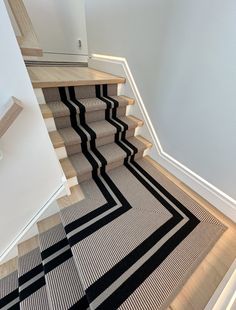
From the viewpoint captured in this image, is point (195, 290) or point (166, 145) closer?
point (195, 290)

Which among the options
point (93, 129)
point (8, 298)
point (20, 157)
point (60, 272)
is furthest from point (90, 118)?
point (8, 298)

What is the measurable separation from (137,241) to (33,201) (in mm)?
853

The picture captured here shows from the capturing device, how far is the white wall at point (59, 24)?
2.32 meters

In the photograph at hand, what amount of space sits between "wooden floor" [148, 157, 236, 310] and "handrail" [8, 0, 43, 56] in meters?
1.56

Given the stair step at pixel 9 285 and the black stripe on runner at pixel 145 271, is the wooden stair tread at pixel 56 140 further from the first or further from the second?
the stair step at pixel 9 285

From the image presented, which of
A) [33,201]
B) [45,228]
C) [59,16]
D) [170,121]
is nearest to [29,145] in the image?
[33,201]

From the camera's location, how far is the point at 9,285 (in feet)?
4.46

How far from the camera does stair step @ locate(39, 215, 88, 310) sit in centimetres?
94

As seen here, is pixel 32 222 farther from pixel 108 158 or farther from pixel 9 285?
pixel 108 158

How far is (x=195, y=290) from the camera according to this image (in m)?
0.95

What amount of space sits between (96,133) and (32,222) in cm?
92

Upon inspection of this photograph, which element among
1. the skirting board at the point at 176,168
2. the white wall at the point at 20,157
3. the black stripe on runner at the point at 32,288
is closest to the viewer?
the white wall at the point at 20,157

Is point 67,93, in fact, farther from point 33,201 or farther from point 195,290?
point 195,290

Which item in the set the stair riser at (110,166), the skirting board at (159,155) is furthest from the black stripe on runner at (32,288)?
the skirting board at (159,155)
